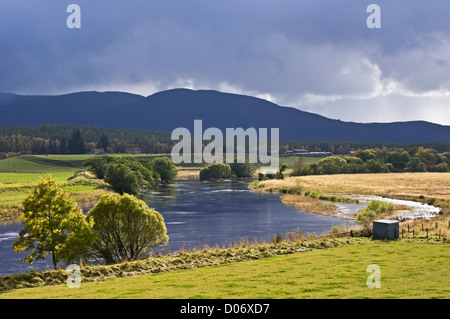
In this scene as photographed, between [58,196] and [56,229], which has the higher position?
[58,196]

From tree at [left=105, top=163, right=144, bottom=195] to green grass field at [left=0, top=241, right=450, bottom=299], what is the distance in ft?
250

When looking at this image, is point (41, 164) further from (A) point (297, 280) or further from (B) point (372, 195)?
(A) point (297, 280)

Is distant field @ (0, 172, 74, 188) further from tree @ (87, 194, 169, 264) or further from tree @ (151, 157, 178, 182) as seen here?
tree @ (87, 194, 169, 264)

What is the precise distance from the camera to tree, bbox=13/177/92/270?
1208 inches

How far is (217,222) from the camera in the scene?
62.6m

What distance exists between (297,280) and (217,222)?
41.2m

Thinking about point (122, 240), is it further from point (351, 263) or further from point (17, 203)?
point (17, 203)

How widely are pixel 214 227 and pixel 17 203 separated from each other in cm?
3751

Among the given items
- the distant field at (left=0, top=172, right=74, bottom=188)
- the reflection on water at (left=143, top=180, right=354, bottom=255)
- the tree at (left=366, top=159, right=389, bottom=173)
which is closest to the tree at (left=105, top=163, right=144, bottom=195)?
the reflection on water at (left=143, top=180, right=354, bottom=255)

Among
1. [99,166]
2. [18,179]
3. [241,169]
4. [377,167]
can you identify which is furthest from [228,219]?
[377,167]

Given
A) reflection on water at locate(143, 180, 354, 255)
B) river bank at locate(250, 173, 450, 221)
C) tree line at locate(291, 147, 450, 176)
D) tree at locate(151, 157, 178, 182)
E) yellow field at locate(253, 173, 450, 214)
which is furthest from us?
tree line at locate(291, 147, 450, 176)

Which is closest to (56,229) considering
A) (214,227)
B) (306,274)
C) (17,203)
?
(306,274)

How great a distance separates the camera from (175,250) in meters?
43.5

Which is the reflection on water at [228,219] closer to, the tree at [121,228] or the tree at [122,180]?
the tree at [121,228]
